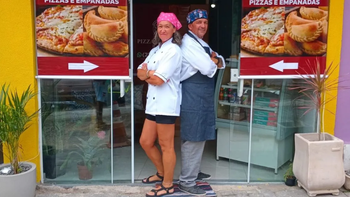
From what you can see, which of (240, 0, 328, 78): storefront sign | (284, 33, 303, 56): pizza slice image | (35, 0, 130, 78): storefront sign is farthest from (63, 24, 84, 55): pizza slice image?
(284, 33, 303, 56): pizza slice image

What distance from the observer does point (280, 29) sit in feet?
12.8

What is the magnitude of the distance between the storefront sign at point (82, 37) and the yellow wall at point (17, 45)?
0.28 ft

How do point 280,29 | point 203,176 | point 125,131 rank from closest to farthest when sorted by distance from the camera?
point 280,29, point 125,131, point 203,176

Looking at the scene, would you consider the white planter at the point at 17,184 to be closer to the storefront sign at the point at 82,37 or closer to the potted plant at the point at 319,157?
the storefront sign at the point at 82,37

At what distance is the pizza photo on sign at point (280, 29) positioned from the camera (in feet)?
Result: 12.8

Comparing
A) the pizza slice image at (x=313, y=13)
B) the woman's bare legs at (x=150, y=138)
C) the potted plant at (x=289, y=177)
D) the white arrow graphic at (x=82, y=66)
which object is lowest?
the potted plant at (x=289, y=177)

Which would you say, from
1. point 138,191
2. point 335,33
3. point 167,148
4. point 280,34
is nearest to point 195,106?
point 167,148

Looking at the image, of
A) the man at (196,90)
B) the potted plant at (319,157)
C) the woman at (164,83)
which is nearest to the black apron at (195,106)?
the man at (196,90)

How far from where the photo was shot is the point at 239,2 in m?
4.11

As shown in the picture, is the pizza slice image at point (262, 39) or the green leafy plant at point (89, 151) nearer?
the pizza slice image at point (262, 39)

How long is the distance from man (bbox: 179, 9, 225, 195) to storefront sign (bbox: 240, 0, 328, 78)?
508 mm

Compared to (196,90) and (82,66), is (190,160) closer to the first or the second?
(196,90)

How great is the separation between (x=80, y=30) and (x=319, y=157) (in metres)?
2.93

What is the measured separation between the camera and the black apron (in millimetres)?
3658
